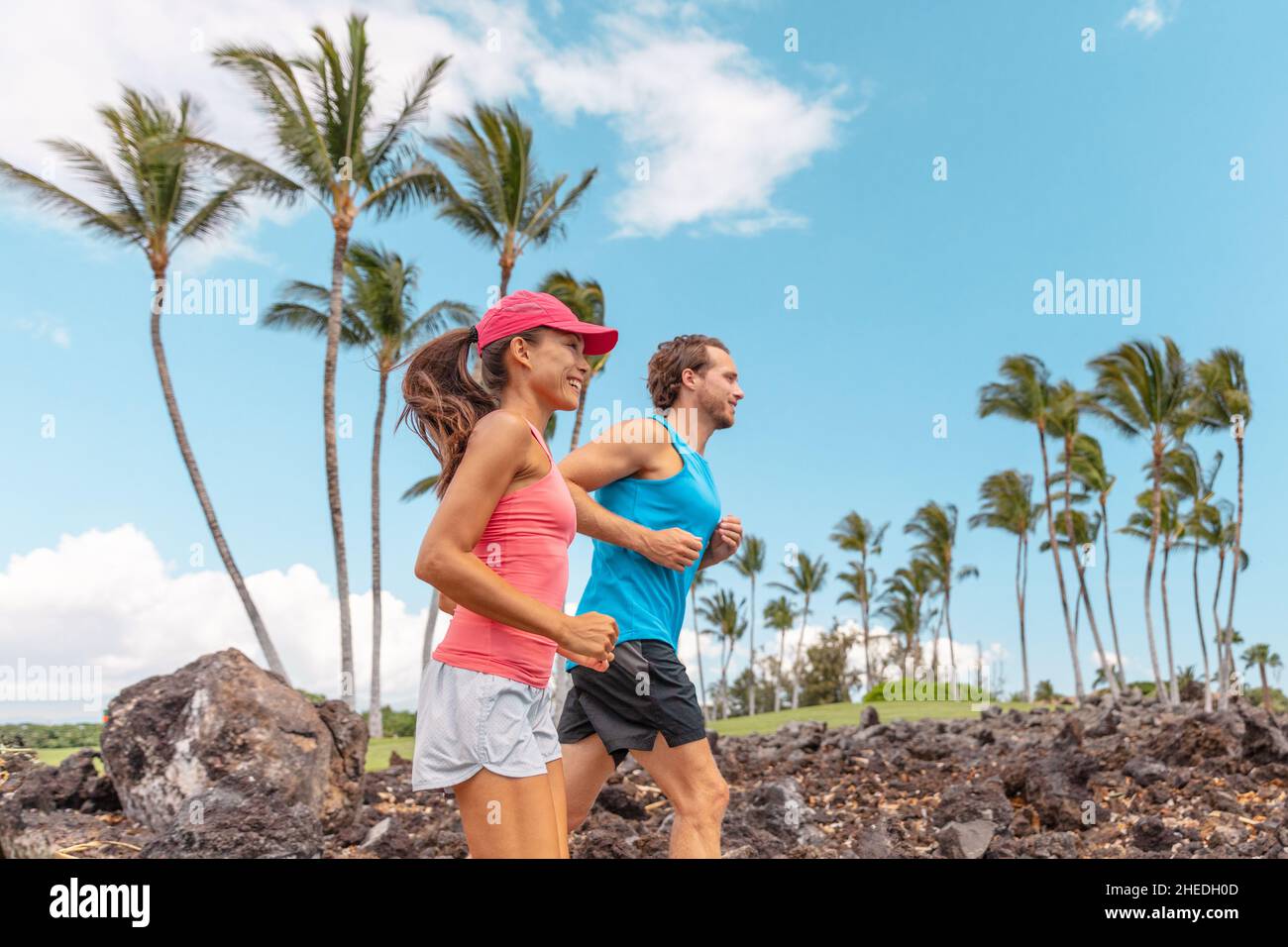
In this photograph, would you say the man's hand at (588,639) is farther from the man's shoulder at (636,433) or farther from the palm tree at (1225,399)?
the palm tree at (1225,399)

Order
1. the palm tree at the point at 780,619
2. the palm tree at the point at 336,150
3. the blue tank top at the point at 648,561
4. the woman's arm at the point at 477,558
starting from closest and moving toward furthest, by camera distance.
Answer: the woman's arm at the point at 477,558, the blue tank top at the point at 648,561, the palm tree at the point at 336,150, the palm tree at the point at 780,619

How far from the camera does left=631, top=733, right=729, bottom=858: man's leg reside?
9.86 ft

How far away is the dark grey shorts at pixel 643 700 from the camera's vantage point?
10.0ft

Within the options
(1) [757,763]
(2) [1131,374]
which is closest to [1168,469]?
(2) [1131,374]

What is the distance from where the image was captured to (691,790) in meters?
3.06

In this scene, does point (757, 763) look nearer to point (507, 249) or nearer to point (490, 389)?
point (490, 389)

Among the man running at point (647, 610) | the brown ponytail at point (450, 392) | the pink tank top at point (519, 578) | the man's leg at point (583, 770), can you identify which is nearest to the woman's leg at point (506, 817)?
the pink tank top at point (519, 578)

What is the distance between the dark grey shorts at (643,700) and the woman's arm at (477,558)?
35.4 inches

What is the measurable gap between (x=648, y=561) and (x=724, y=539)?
1.05 ft

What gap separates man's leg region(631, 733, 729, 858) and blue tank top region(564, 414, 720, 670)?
0.32 metres

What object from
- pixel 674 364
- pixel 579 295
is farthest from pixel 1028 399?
pixel 674 364

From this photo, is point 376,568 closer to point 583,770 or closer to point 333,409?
point 333,409

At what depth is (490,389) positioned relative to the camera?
7.99 feet

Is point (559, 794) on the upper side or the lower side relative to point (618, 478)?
lower
